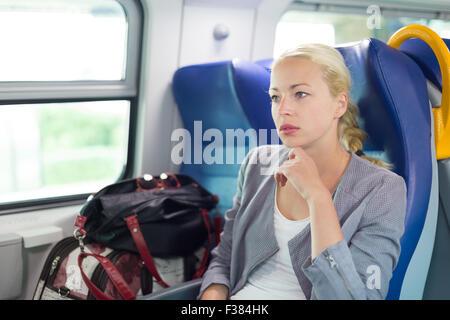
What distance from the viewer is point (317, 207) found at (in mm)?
1292

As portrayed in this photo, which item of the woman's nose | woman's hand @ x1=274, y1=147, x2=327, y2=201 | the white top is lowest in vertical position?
the white top

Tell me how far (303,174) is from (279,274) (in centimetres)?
36

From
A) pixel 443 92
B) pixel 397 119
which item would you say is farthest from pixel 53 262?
pixel 443 92

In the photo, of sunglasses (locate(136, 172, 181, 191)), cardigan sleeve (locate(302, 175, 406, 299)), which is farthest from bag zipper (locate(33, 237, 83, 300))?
cardigan sleeve (locate(302, 175, 406, 299))

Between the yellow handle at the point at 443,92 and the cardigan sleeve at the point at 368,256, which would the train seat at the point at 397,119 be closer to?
the yellow handle at the point at 443,92

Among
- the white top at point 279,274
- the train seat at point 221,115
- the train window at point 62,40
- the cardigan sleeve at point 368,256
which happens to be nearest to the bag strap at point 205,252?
the train seat at point 221,115

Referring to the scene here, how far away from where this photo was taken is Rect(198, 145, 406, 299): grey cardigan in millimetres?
1271

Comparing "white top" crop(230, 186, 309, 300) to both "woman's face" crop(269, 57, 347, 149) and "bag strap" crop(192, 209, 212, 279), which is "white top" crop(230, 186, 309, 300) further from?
"bag strap" crop(192, 209, 212, 279)

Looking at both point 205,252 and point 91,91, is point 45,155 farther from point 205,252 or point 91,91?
point 205,252

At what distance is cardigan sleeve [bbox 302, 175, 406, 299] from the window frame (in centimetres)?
150

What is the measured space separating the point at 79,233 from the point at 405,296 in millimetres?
1283

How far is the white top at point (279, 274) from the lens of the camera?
1.49 m

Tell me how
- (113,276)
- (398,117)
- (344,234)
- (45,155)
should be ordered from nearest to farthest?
1. (344,234)
2. (398,117)
3. (113,276)
4. (45,155)
